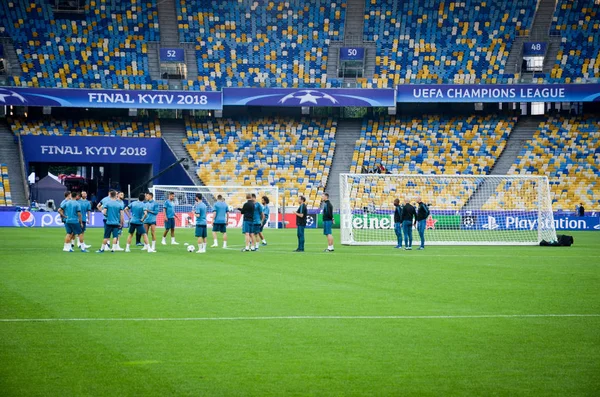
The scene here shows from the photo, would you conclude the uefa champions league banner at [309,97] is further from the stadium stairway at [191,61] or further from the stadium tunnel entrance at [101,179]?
the stadium tunnel entrance at [101,179]

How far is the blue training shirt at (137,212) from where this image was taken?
80.4 ft

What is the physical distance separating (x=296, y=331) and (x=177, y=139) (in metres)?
46.9

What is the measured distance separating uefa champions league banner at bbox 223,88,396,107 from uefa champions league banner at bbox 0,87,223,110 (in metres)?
1.38

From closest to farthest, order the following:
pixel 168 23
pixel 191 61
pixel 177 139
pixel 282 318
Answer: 1. pixel 282 318
2. pixel 177 139
3. pixel 191 61
4. pixel 168 23

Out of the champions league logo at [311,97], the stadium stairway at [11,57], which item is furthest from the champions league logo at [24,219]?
the champions league logo at [311,97]

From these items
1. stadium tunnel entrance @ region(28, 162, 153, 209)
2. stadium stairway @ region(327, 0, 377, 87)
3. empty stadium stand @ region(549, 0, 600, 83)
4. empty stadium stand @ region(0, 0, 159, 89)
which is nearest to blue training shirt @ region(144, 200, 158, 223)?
stadium tunnel entrance @ region(28, 162, 153, 209)

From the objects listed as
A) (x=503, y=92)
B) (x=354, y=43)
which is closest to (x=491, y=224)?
(x=503, y=92)

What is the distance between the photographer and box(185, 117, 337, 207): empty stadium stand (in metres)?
Answer: 54.1

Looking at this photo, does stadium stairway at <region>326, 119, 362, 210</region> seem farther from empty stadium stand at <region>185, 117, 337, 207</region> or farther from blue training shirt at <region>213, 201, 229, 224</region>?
blue training shirt at <region>213, 201, 229, 224</region>

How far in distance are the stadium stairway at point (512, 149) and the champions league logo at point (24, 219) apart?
87.9ft

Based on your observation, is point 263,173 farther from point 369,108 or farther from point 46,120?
point 46,120

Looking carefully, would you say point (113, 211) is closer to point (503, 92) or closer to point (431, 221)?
point (431, 221)

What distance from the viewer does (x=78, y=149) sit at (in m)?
52.7

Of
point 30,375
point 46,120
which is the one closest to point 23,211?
point 46,120
